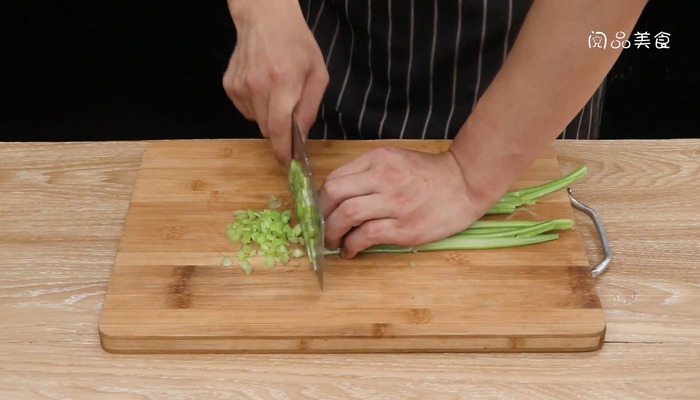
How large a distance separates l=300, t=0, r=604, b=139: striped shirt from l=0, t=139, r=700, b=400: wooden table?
0.25 m

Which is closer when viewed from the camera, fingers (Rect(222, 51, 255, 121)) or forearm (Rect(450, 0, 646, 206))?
forearm (Rect(450, 0, 646, 206))

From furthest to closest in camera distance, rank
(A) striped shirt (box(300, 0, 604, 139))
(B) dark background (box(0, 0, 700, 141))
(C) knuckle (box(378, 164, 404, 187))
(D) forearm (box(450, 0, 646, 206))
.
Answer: (B) dark background (box(0, 0, 700, 141)), (A) striped shirt (box(300, 0, 604, 139)), (C) knuckle (box(378, 164, 404, 187)), (D) forearm (box(450, 0, 646, 206))

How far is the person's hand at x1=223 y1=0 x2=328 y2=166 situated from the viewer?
1.58 m

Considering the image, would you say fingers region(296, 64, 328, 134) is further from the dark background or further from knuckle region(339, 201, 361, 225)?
the dark background

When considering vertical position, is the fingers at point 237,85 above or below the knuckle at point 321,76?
below

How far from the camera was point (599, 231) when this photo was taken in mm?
1631

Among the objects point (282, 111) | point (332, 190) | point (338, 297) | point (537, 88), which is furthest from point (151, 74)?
point (537, 88)

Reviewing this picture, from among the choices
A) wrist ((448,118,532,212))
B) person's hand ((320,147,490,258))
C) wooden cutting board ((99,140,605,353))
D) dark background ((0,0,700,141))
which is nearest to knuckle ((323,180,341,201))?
person's hand ((320,147,490,258))

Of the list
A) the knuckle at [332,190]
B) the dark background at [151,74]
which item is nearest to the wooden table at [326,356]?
the knuckle at [332,190]

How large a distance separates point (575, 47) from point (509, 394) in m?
0.53

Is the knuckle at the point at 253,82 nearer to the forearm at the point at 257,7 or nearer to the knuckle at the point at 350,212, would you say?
the forearm at the point at 257,7

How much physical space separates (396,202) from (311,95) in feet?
0.88

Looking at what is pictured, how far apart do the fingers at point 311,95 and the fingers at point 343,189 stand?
0.15m

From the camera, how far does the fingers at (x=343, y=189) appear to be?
154 centimetres
